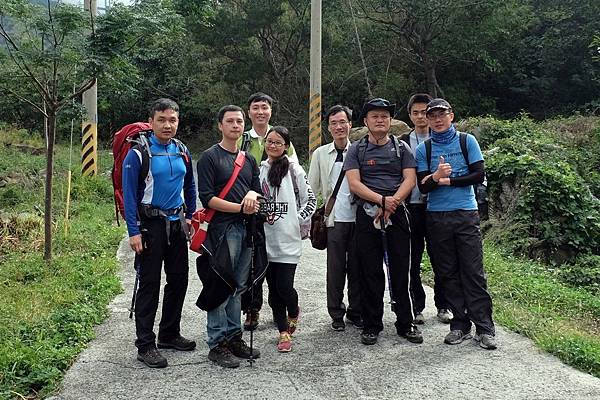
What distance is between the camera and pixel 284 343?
451 cm

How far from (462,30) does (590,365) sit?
55.1ft

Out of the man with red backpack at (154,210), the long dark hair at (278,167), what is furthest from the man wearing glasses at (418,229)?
the man with red backpack at (154,210)

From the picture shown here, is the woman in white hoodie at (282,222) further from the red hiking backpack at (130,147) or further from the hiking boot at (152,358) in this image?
the hiking boot at (152,358)

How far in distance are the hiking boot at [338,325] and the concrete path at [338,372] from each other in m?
0.05

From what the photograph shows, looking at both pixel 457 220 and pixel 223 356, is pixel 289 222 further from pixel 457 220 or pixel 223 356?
pixel 457 220

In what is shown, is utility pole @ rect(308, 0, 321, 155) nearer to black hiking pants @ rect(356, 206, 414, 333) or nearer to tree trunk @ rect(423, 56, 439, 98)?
black hiking pants @ rect(356, 206, 414, 333)

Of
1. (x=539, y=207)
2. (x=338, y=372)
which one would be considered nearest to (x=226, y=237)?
(x=338, y=372)

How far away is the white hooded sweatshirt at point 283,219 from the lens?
4.47 meters

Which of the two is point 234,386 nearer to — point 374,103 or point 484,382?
point 484,382

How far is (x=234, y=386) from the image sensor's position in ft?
12.7

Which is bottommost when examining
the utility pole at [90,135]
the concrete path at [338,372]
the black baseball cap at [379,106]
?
the concrete path at [338,372]

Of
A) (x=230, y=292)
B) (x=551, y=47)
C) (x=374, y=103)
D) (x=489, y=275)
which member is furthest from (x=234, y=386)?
(x=551, y=47)

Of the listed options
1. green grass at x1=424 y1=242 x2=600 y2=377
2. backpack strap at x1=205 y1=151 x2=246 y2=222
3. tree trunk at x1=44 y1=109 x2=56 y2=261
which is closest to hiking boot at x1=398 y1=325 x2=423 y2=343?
green grass at x1=424 y1=242 x2=600 y2=377

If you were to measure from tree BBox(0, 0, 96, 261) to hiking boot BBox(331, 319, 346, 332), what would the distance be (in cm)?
378
